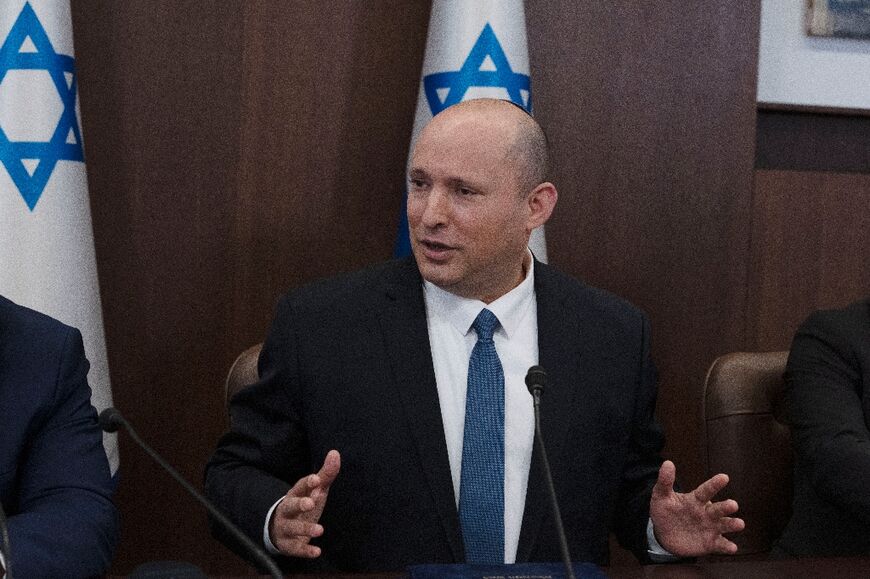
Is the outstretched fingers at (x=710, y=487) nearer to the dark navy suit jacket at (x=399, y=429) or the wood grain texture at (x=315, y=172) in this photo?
the dark navy suit jacket at (x=399, y=429)

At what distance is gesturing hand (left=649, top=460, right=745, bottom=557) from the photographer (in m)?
1.82

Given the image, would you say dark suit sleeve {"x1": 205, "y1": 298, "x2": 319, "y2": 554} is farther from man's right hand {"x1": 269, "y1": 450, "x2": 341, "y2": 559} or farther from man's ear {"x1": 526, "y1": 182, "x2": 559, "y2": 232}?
man's ear {"x1": 526, "y1": 182, "x2": 559, "y2": 232}

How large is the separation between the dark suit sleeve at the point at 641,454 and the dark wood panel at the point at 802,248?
53.8 inches

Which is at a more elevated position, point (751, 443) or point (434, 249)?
point (434, 249)

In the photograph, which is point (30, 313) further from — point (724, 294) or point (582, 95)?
point (724, 294)

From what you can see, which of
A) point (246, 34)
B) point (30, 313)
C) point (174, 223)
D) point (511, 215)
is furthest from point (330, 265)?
point (30, 313)

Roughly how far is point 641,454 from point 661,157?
138 cm

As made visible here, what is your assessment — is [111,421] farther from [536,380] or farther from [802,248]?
[802,248]

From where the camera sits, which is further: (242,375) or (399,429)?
(242,375)

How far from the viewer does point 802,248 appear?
3.59 metres

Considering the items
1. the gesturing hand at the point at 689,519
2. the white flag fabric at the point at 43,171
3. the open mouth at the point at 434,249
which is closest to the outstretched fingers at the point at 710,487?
the gesturing hand at the point at 689,519

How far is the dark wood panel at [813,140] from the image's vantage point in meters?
3.56

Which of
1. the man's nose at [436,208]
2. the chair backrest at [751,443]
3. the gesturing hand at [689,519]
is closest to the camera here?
the gesturing hand at [689,519]

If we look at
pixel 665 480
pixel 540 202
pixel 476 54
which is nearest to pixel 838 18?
pixel 476 54
